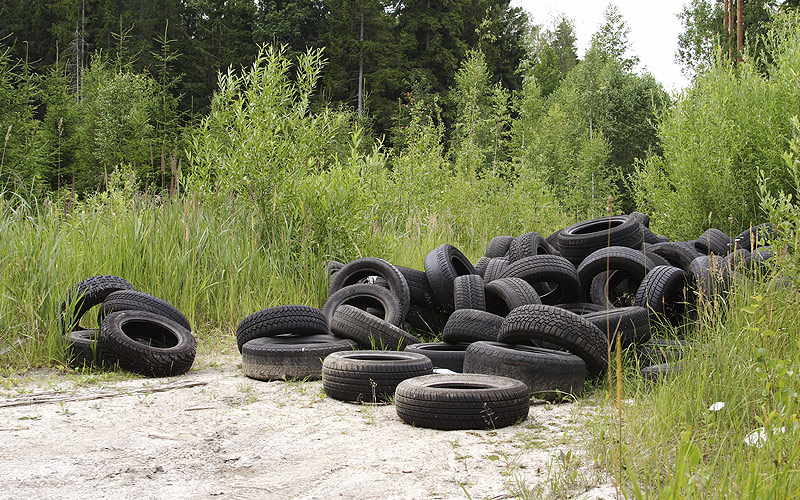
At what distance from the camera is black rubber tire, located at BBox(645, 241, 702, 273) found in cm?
685

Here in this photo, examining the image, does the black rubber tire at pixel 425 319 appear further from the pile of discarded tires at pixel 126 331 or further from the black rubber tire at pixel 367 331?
the pile of discarded tires at pixel 126 331

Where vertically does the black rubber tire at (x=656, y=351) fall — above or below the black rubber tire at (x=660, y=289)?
below

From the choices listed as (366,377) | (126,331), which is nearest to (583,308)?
(366,377)

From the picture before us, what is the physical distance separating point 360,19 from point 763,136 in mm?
33592

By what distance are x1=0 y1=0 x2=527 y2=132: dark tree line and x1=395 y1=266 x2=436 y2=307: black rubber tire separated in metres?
31.4

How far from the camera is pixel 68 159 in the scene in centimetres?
2288

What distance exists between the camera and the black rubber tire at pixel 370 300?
6027 millimetres

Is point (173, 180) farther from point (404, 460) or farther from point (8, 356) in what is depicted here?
point (404, 460)

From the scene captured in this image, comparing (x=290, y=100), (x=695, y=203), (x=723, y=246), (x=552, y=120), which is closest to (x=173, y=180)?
(x=290, y=100)

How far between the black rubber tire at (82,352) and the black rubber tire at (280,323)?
1142mm

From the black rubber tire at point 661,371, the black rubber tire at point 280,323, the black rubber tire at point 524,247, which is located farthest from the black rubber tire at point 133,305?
the black rubber tire at point 661,371

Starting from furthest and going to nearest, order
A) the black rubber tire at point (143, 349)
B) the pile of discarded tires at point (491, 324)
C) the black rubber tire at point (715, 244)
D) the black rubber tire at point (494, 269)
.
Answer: the black rubber tire at point (715, 244) → the black rubber tire at point (494, 269) → the black rubber tire at point (143, 349) → the pile of discarded tires at point (491, 324)

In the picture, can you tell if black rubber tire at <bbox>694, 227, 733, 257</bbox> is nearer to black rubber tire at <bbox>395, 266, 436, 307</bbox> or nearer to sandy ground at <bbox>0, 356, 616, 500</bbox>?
black rubber tire at <bbox>395, 266, 436, 307</bbox>

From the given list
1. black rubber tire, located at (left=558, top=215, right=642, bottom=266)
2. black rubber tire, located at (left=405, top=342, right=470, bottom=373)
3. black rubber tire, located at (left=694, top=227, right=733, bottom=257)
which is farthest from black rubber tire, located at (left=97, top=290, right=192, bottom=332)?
black rubber tire, located at (left=694, top=227, right=733, bottom=257)
